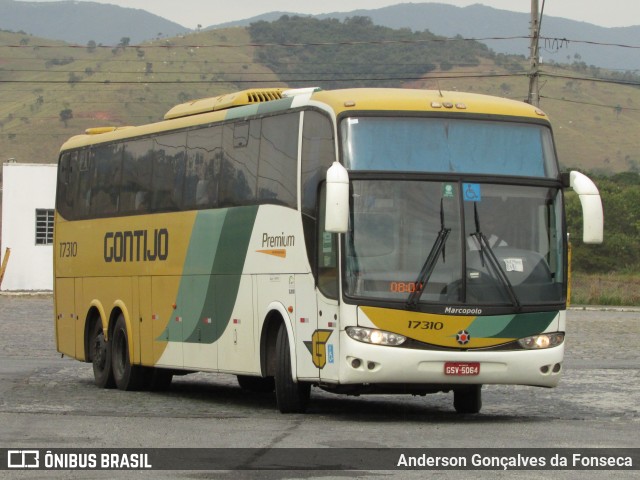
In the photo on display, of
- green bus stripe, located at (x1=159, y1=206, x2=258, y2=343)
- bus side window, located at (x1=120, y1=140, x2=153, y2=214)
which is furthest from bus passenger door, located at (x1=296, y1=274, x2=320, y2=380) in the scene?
bus side window, located at (x1=120, y1=140, x2=153, y2=214)

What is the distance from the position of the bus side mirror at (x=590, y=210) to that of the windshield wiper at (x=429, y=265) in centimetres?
142

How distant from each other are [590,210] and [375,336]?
259cm

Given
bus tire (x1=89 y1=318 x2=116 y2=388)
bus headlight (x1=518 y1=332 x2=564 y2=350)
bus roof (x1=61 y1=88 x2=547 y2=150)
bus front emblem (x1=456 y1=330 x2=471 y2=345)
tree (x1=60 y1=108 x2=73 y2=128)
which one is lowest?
tree (x1=60 y1=108 x2=73 y2=128)

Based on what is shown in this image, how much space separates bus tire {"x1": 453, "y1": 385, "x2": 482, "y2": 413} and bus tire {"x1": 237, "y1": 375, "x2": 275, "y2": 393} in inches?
152

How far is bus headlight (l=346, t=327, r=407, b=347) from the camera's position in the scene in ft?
50.6

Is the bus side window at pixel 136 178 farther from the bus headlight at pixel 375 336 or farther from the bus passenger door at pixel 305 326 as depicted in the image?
the bus headlight at pixel 375 336

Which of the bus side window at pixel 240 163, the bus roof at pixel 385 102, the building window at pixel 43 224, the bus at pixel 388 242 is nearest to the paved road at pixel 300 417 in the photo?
the bus at pixel 388 242

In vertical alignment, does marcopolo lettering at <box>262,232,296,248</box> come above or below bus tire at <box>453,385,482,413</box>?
above

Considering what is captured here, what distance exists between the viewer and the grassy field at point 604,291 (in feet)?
194

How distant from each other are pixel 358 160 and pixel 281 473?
524 cm

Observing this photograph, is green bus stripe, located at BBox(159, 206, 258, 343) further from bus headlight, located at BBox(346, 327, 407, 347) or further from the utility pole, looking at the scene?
the utility pole

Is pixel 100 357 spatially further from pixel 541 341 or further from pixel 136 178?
pixel 541 341

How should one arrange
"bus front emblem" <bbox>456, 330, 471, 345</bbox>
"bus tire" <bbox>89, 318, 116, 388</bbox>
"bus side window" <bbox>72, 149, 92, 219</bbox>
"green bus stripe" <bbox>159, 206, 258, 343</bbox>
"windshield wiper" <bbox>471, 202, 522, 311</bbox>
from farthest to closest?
"bus side window" <bbox>72, 149, 92, 219</bbox>
"bus tire" <bbox>89, 318, 116, 388</bbox>
"green bus stripe" <bbox>159, 206, 258, 343</bbox>
"windshield wiper" <bbox>471, 202, 522, 311</bbox>
"bus front emblem" <bbox>456, 330, 471, 345</bbox>

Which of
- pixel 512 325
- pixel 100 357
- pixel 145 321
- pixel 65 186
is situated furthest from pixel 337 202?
pixel 65 186
